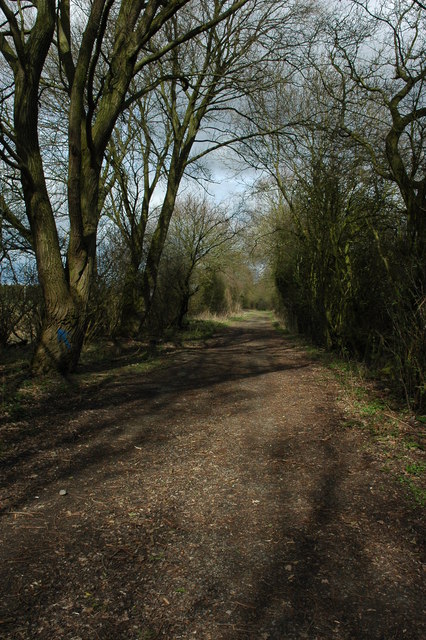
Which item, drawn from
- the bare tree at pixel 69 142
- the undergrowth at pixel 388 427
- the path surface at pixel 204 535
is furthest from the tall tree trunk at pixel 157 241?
the path surface at pixel 204 535

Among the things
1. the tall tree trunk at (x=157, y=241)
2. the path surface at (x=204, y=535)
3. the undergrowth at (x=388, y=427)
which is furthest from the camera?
the tall tree trunk at (x=157, y=241)

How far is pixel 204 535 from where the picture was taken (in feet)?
10.00

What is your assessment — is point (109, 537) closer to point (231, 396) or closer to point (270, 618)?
point (270, 618)

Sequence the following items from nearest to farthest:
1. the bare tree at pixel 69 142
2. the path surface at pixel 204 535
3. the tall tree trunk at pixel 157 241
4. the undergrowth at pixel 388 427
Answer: the path surface at pixel 204 535, the undergrowth at pixel 388 427, the bare tree at pixel 69 142, the tall tree trunk at pixel 157 241

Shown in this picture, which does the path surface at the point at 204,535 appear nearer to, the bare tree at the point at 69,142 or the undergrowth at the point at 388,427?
the undergrowth at the point at 388,427

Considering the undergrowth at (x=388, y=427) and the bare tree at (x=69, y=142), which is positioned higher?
the bare tree at (x=69, y=142)

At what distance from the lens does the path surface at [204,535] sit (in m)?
2.25

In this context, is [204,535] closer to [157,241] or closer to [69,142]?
[69,142]

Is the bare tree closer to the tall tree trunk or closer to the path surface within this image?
the path surface

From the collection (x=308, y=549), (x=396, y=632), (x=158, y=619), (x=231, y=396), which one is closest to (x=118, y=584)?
(x=158, y=619)

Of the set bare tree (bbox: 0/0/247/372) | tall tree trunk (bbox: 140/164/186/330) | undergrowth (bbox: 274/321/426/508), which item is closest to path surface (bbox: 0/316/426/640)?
undergrowth (bbox: 274/321/426/508)

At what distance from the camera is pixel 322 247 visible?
12438 mm

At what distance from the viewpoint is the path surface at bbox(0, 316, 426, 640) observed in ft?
7.37

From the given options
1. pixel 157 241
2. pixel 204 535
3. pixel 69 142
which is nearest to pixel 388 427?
pixel 204 535
